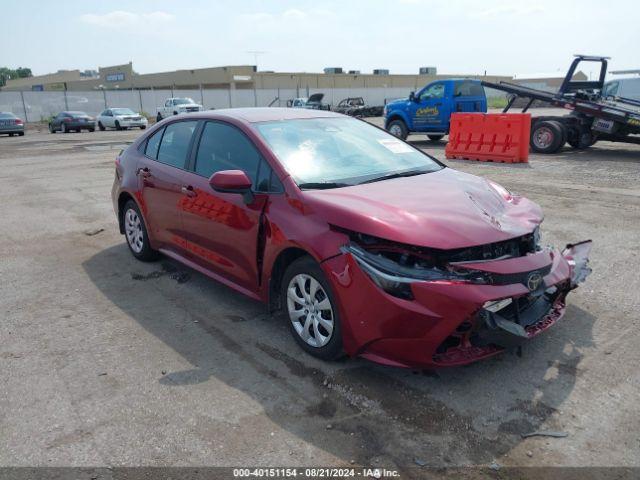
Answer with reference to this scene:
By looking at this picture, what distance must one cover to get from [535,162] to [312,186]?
10908 millimetres

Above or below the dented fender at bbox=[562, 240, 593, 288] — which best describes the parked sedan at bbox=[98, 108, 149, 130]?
below

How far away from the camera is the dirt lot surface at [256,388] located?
2.84m

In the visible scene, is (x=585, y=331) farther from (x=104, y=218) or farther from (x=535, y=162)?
(x=535, y=162)

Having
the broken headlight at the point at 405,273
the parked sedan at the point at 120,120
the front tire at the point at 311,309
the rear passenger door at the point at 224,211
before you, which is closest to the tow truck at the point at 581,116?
the rear passenger door at the point at 224,211

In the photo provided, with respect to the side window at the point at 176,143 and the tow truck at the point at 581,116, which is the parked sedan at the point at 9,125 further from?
the side window at the point at 176,143

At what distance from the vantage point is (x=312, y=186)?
3877mm

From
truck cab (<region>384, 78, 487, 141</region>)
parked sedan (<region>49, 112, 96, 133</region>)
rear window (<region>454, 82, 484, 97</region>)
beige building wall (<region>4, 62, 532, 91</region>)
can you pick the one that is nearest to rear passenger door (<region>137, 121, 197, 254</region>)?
truck cab (<region>384, 78, 487, 141</region>)

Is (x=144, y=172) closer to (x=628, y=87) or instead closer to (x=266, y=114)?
(x=266, y=114)

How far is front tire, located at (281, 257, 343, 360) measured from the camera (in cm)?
350

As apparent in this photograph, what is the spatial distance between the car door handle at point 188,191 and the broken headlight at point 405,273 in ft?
6.65

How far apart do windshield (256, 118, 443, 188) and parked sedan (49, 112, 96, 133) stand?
32.1 meters

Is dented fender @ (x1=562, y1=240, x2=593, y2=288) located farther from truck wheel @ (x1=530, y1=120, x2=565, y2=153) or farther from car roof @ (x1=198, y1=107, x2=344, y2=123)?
truck wheel @ (x1=530, y1=120, x2=565, y2=153)

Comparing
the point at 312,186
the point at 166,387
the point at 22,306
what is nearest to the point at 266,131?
the point at 312,186

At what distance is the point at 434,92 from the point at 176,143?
13.9 metres
